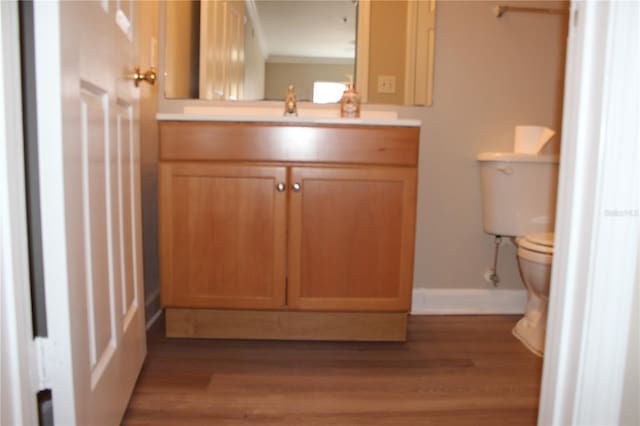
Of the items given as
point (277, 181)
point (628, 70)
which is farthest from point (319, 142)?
point (628, 70)

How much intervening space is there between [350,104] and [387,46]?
35 centimetres

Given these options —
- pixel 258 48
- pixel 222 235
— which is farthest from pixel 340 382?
pixel 258 48

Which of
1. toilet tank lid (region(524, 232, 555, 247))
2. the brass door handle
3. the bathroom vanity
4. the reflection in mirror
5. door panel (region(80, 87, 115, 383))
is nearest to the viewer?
door panel (region(80, 87, 115, 383))

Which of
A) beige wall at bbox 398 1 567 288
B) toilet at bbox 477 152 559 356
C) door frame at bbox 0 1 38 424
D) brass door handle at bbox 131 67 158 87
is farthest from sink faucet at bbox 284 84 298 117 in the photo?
door frame at bbox 0 1 38 424

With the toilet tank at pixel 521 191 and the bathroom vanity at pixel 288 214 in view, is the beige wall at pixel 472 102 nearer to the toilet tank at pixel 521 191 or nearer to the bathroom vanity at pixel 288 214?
the toilet tank at pixel 521 191

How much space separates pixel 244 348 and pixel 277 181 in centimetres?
64

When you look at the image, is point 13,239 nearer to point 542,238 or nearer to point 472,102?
point 542,238

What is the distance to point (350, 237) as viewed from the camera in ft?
5.35

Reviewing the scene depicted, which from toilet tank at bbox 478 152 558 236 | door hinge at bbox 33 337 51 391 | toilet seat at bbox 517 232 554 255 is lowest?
door hinge at bbox 33 337 51 391

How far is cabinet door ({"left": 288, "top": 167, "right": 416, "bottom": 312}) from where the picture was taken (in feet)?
5.30

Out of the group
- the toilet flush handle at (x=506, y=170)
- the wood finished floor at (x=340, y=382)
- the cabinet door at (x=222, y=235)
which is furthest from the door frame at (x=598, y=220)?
the toilet flush handle at (x=506, y=170)

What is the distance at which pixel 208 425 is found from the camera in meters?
1.23

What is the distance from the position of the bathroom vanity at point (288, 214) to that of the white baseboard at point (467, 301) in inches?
20.2

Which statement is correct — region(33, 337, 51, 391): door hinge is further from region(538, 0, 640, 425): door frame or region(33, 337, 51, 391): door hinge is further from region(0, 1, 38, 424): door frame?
region(538, 0, 640, 425): door frame
